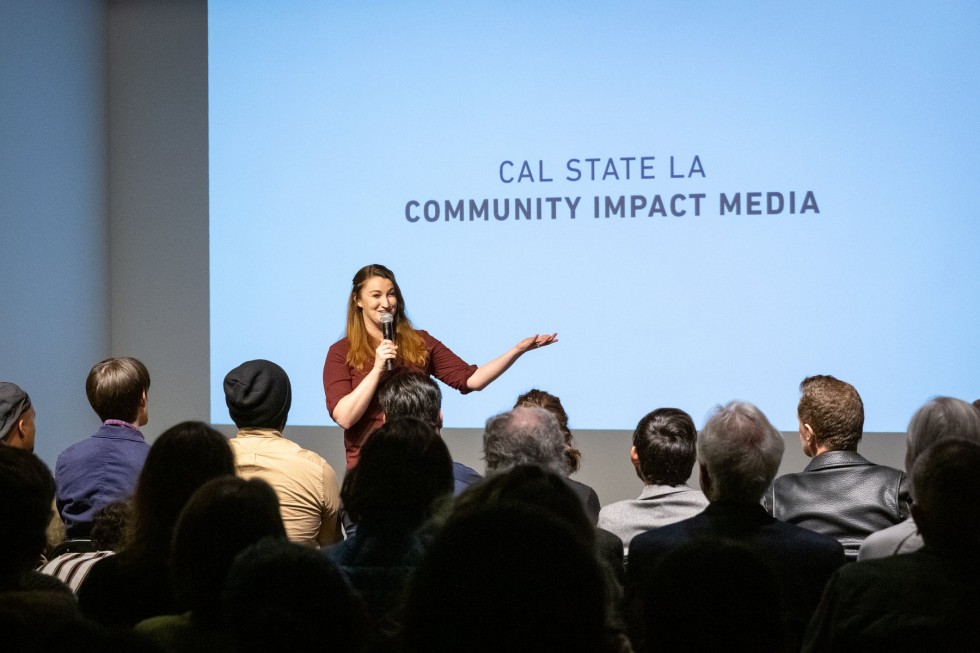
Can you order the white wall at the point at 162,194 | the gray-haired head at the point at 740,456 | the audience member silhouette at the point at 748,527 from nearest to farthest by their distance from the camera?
the audience member silhouette at the point at 748,527 < the gray-haired head at the point at 740,456 < the white wall at the point at 162,194

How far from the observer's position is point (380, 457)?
2033 mm

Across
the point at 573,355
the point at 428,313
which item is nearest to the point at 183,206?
the point at 428,313

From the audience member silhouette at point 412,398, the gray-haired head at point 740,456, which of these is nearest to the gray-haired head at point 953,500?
the gray-haired head at point 740,456

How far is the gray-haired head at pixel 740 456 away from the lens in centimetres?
221

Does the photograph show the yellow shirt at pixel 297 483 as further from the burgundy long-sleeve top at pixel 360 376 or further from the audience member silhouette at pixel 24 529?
the audience member silhouette at pixel 24 529

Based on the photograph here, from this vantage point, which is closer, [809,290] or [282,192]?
[809,290]

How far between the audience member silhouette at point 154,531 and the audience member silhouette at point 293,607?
71cm

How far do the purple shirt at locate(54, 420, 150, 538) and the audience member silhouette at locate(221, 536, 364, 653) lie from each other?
1986 mm

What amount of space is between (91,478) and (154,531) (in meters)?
1.13

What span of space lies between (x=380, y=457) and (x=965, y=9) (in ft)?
12.2

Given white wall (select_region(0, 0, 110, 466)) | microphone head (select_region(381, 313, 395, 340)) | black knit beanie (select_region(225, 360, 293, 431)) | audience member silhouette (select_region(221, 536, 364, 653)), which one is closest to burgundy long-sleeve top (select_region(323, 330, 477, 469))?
microphone head (select_region(381, 313, 395, 340))

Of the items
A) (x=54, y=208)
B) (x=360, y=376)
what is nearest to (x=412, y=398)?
(x=360, y=376)

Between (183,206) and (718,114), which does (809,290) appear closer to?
(718,114)

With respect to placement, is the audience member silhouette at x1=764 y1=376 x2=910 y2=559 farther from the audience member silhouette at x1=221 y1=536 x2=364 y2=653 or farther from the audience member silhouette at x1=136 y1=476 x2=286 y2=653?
the audience member silhouette at x1=221 y1=536 x2=364 y2=653
